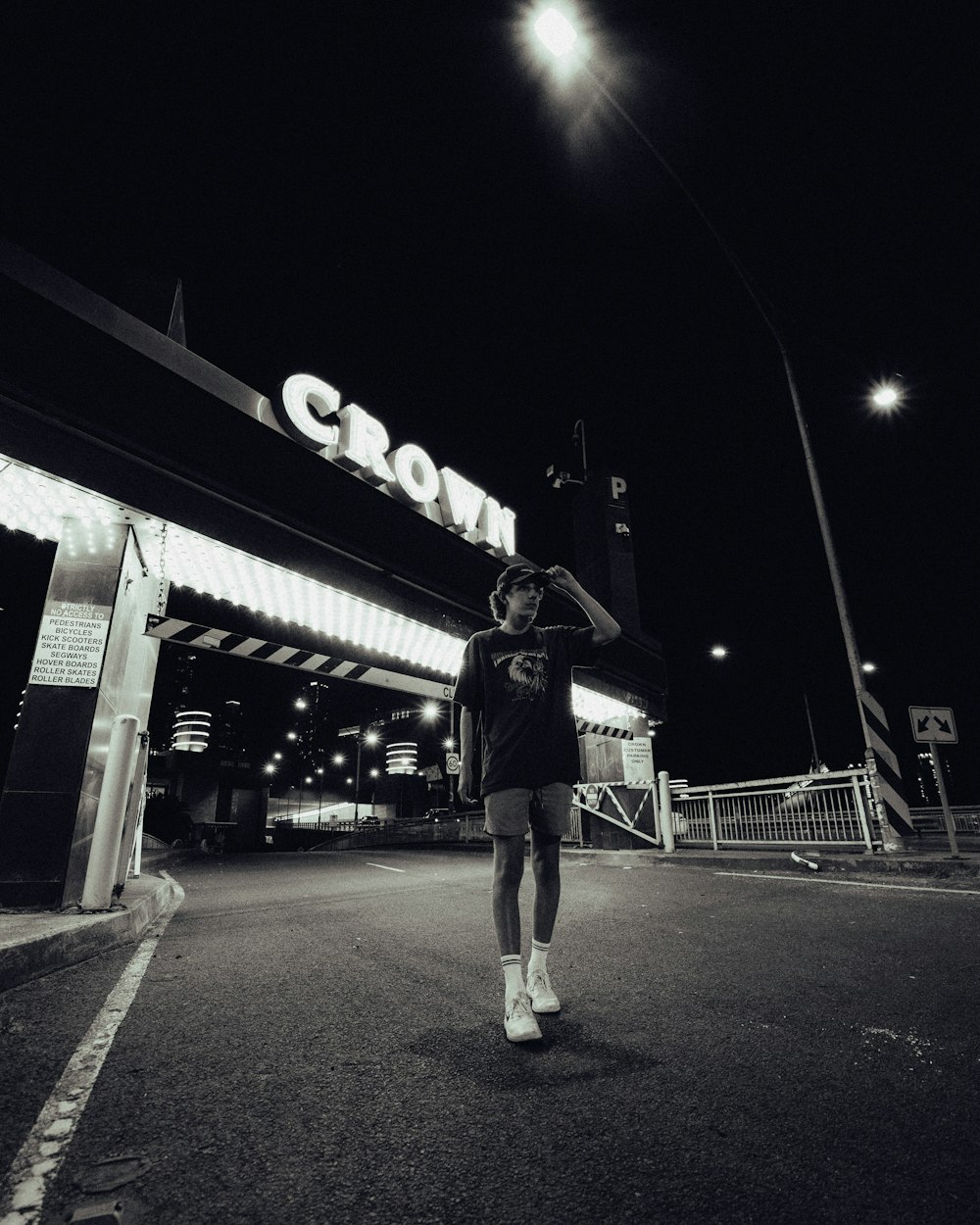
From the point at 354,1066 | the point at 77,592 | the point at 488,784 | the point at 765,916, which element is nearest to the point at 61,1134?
the point at 354,1066

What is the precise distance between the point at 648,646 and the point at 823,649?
783 inches

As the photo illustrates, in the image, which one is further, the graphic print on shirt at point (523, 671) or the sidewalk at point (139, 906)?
the sidewalk at point (139, 906)

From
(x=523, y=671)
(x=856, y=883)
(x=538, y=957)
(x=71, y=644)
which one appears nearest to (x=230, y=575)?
(x=71, y=644)

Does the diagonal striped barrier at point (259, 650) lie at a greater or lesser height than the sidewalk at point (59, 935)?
greater

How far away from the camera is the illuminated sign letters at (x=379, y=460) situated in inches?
353

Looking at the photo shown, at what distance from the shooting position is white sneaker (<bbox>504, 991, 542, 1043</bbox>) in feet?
7.04

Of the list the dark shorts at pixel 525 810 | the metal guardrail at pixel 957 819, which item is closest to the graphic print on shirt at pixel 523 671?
the dark shorts at pixel 525 810

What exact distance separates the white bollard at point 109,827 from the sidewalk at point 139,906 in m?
0.15

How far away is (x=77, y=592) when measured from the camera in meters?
5.46

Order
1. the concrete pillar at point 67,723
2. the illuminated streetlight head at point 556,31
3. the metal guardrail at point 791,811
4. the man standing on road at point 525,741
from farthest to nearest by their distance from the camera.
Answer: the metal guardrail at point 791,811
the illuminated streetlight head at point 556,31
the concrete pillar at point 67,723
the man standing on road at point 525,741

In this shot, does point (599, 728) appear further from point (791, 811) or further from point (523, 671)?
point (523, 671)

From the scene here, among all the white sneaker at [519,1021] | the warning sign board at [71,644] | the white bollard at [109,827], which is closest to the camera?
the white sneaker at [519,1021]

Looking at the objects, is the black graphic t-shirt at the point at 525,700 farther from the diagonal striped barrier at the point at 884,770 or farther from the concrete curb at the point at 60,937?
the diagonal striped barrier at the point at 884,770

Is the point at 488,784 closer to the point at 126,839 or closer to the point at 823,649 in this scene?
the point at 126,839
